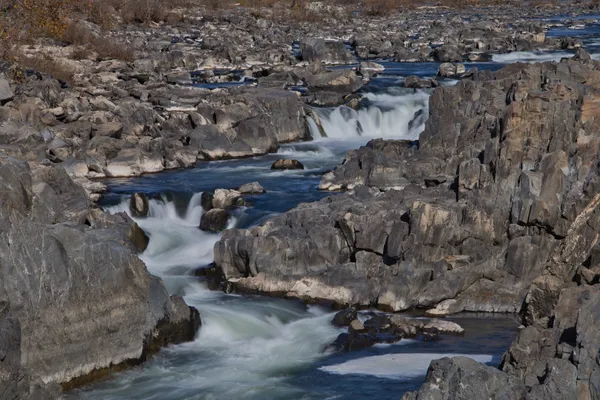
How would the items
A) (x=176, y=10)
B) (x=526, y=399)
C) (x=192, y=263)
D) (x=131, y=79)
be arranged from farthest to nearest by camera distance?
(x=176, y=10) < (x=131, y=79) < (x=192, y=263) < (x=526, y=399)

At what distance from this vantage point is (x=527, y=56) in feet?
175

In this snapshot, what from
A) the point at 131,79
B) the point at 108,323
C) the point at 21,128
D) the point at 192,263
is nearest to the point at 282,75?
the point at 131,79

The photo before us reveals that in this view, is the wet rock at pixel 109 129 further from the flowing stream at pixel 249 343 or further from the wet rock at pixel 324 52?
the wet rock at pixel 324 52

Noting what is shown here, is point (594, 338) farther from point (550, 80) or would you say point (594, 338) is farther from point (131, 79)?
point (131, 79)

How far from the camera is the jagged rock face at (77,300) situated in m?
15.8

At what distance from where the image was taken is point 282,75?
43.0 m

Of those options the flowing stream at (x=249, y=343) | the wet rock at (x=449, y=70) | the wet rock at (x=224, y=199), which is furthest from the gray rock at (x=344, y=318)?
the wet rock at (x=449, y=70)

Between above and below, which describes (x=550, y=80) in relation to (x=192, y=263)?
above

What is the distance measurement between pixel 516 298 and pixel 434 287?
1780 millimetres

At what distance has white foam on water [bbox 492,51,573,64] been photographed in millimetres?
50812

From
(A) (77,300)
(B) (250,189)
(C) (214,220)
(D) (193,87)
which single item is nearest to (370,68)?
(D) (193,87)

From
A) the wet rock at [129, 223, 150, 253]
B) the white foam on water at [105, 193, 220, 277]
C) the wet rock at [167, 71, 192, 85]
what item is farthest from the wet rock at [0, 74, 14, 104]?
the wet rock at [167, 71, 192, 85]

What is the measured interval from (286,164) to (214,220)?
22.4ft

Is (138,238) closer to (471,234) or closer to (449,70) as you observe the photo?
(471,234)
